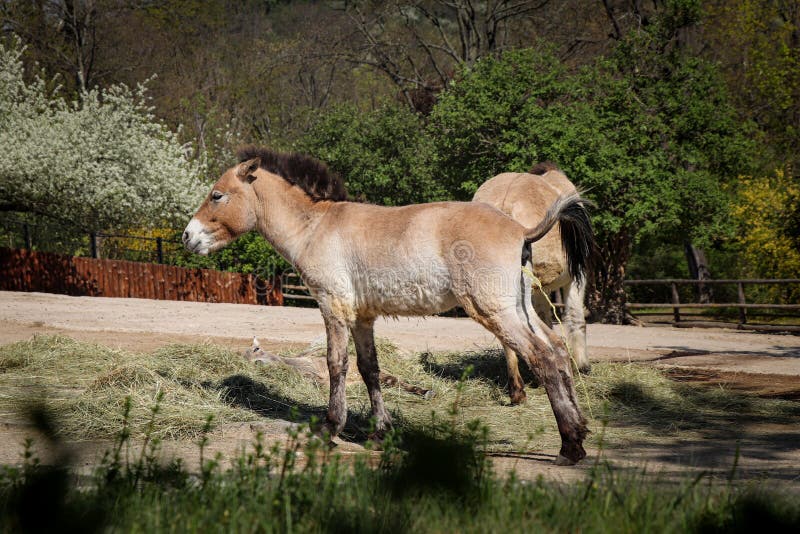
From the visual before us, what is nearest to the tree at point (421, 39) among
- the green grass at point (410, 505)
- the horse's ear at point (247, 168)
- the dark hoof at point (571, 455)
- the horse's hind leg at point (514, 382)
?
the horse's hind leg at point (514, 382)

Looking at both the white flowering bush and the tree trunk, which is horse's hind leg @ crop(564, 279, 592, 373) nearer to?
the tree trunk

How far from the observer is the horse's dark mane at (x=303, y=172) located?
7.48 m

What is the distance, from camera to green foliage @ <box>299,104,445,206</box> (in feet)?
88.4

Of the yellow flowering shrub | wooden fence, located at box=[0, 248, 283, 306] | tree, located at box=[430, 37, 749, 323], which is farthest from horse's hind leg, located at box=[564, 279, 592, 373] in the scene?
wooden fence, located at box=[0, 248, 283, 306]

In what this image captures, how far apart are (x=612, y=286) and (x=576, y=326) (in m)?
12.4

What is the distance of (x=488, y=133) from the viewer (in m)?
21.1

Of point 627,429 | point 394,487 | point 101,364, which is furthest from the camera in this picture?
point 101,364

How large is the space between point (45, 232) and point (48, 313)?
1254 cm

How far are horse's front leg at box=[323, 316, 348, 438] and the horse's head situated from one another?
1.26 metres

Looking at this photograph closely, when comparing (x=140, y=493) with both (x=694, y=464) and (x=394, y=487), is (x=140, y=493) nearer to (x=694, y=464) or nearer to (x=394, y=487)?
(x=394, y=487)

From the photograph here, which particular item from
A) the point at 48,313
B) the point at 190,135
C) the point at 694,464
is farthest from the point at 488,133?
the point at 190,135

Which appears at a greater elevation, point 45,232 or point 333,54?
point 333,54

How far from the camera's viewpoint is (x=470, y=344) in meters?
13.8

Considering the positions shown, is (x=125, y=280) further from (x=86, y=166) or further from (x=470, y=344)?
(x=470, y=344)
